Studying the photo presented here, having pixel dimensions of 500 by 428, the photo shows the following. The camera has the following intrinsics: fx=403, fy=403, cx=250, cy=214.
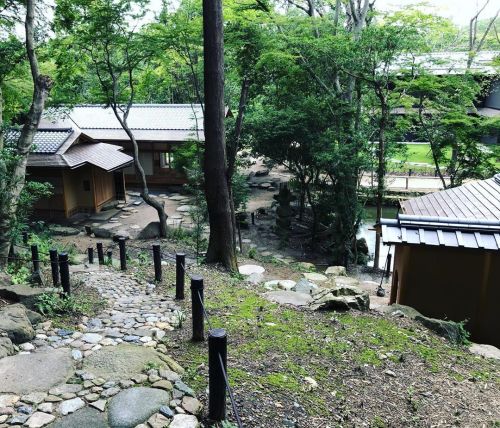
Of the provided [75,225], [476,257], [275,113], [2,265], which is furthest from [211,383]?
[75,225]

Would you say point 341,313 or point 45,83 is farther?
point 45,83

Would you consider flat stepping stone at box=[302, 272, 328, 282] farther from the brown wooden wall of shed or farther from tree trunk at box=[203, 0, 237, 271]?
the brown wooden wall of shed

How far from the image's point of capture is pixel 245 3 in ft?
46.0

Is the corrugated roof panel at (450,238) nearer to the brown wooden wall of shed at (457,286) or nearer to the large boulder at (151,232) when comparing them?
the brown wooden wall of shed at (457,286)

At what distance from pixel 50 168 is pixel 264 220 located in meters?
10.5

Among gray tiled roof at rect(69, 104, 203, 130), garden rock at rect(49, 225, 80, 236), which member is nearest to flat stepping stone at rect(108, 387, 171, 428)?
garden rock at rect(49, 225, 80, 236)

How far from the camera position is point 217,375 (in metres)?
3.30

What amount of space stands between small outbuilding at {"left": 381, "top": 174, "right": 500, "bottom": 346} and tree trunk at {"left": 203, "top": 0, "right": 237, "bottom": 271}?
3971 mm

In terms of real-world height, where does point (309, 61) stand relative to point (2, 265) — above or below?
above

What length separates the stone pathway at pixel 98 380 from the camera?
3.34 metres

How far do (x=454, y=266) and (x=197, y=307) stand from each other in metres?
4.72

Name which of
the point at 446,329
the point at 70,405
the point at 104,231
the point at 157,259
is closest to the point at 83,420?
the point at 70,405

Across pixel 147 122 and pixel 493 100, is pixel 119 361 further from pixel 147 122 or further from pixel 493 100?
pixel 493 100

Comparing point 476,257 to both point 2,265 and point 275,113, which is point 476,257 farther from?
point 275,113
